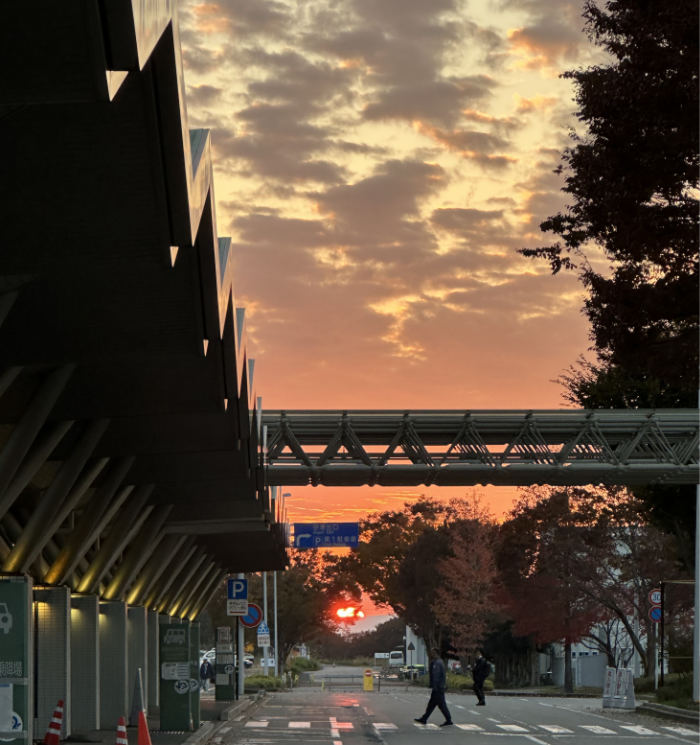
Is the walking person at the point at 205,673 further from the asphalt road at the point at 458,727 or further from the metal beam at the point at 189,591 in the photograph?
the asphalt road at the point at 458,727

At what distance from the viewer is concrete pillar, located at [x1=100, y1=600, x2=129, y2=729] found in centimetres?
3312

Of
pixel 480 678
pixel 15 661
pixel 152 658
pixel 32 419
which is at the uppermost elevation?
pixel 32 419

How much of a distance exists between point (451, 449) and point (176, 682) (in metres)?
22.2

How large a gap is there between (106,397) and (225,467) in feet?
27.3

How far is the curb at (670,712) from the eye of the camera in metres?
36.5

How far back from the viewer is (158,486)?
32281mm

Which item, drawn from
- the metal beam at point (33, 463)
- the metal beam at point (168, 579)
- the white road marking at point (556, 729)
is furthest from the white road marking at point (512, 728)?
the metal beam at point (33, 463)

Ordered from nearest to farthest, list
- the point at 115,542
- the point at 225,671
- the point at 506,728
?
1. the point at 115,542
2. the point at 506,728
3. the point at 225,671

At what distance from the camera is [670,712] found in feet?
127

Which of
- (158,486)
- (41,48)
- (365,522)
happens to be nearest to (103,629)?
(158,486)

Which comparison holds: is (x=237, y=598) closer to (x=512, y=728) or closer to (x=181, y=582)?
(x=181, y=582)

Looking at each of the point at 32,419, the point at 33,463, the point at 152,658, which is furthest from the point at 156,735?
the point at 152,658

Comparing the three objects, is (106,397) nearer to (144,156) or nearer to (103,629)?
(144,156)

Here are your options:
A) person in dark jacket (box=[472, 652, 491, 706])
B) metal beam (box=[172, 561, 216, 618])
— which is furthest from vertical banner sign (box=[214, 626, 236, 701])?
person in dark jacket (box=[472, 652, 491, 706])
